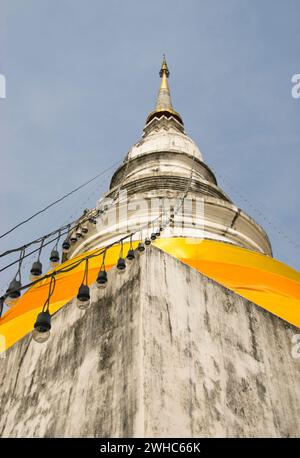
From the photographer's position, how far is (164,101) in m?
22.7

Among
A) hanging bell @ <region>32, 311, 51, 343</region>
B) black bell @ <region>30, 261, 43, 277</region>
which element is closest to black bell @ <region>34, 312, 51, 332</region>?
hanging bell @ <region>32, 311, 51, 343</region>

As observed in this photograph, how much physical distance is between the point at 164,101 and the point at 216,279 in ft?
49.9

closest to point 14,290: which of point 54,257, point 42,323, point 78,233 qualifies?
point 42,323

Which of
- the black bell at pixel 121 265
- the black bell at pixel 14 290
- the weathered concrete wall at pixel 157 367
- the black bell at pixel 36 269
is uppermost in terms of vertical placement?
the black bell at pixel 36 269

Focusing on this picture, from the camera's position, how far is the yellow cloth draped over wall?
26.5 feet

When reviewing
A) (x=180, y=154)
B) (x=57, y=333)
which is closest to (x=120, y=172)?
(x=180, y=154)

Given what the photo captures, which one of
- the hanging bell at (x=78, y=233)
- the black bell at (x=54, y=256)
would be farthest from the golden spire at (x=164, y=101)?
the black bell at (x=54, y=256)

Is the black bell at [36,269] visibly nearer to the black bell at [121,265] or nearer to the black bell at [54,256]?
the black bell at [54,256]

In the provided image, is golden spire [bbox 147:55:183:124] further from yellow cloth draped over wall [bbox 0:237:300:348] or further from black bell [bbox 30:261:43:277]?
black bell [bbox 30:261:43:277]

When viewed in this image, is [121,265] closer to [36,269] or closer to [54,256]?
[36,269]

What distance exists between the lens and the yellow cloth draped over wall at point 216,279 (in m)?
8.08

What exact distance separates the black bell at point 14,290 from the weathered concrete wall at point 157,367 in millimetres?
735
